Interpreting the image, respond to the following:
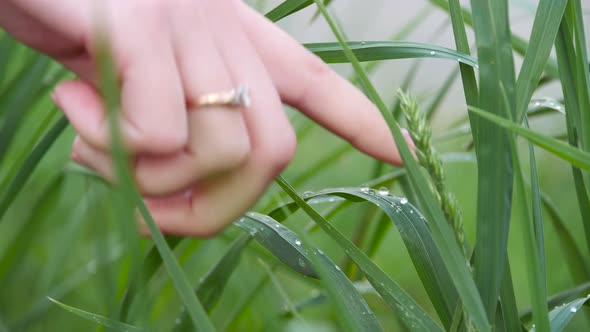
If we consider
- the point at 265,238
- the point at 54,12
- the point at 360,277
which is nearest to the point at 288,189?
the point at 265,238

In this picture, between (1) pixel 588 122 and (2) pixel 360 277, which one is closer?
(1) pixel 588 122

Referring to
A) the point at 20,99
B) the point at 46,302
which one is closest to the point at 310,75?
the point at 20,99

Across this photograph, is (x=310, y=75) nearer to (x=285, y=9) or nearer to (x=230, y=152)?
(x=230, y=152)

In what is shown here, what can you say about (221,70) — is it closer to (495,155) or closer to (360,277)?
(495,155)

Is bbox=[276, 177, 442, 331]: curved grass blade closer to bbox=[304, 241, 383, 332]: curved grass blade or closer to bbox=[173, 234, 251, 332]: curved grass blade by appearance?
bbox=[304, 241, 383, 332]: curved grass blade

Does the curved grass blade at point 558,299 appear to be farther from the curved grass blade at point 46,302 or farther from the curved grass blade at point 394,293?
the curved grass blade at point 46,302

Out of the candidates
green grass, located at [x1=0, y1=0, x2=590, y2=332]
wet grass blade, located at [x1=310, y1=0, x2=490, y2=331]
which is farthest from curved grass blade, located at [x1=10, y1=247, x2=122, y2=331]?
wet grass blade, located at [x1=310, y1=0, x2=490, y2=331]

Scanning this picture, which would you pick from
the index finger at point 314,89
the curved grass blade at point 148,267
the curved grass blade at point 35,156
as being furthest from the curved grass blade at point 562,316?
the curved grass blade at point 35,156
